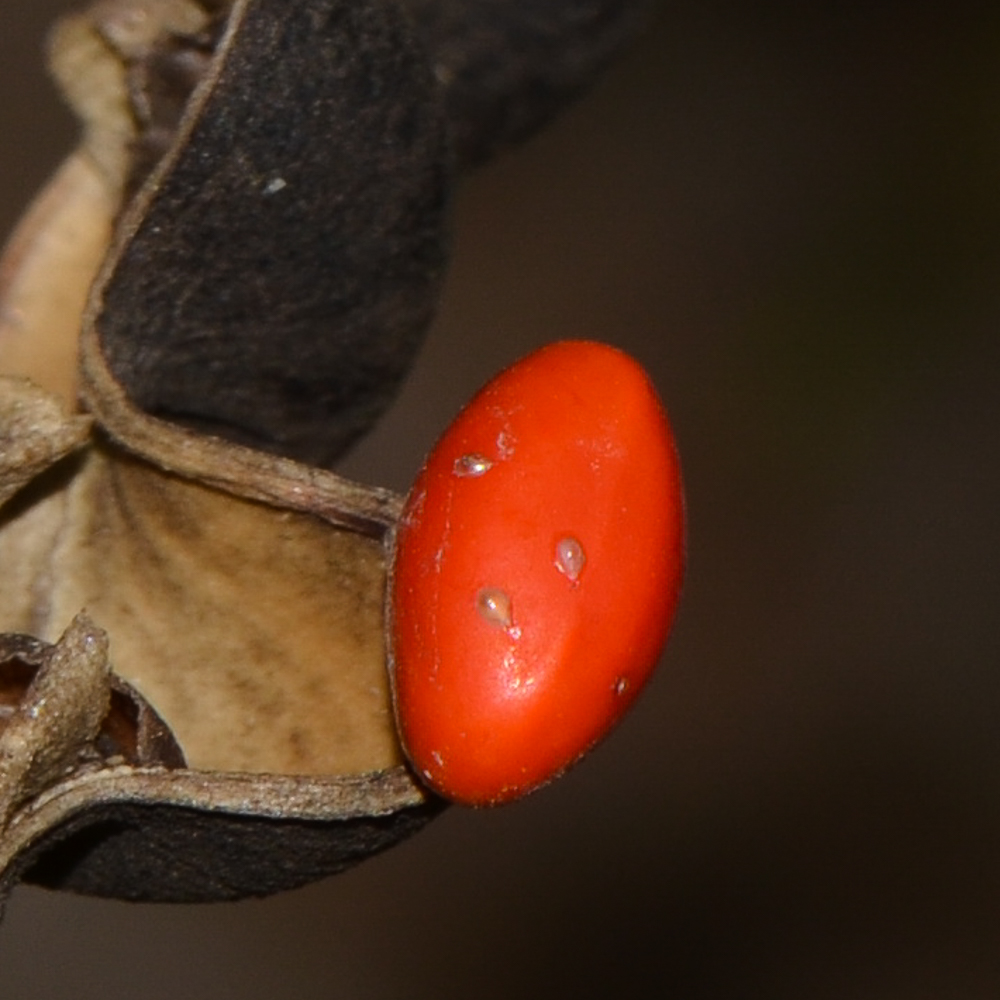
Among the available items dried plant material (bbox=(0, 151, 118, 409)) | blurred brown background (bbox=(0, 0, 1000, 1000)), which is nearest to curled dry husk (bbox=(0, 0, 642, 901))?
dried plant material (bbox=(0, 151, 118, 409))

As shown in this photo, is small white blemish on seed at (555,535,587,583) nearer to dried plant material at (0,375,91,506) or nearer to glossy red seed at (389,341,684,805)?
glossy red seed at (389,341,684,805)

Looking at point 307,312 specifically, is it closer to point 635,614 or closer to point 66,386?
point 66,386

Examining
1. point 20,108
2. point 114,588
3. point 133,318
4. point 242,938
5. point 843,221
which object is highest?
point 133,318

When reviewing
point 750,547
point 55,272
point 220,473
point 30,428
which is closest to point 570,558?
point 220,473

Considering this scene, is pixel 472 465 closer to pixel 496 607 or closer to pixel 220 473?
pixel 496 607

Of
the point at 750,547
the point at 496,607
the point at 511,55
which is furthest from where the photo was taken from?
the point at 750,547

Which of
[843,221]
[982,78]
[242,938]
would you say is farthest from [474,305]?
[242,938]

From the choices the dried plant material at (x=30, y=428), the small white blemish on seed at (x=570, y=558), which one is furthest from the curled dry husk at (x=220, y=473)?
the small white blemish on seed at (x=570, y=558)
